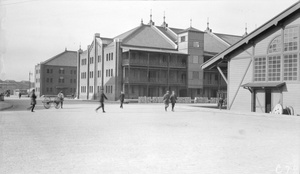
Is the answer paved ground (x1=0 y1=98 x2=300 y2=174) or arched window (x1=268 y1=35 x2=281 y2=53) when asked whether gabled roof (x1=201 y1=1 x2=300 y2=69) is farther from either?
paved ground (x1=0 y1=98 x2=300 y2=174)

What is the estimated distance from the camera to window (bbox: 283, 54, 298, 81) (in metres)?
23.3

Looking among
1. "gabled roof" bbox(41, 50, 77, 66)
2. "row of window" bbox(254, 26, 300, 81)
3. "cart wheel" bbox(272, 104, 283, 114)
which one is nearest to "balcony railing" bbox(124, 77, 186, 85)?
"row of window" bbox(254, 26, 300, 81)

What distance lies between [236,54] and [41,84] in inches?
2727

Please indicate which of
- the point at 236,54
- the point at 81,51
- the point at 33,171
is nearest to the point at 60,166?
the point at 33,171

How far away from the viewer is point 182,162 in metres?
7.22

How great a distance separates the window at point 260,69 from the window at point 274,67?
554 millimetres

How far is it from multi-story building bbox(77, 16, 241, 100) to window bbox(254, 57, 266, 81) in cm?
2801

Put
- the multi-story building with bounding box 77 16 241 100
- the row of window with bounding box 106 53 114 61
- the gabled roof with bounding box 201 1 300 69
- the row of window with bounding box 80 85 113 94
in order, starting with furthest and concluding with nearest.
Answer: the row of window with bounding box 106 53 114 61, the row of window with bounding box 80 85 113 94, the multi-story building with bounding box 77 16 241 100, the gabled roof with bounding box 201 1 300 69

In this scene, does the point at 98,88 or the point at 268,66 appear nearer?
the point at 268,66

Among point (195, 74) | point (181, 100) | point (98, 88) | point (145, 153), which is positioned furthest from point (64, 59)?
point (145, 153)

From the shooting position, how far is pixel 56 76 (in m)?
89.1

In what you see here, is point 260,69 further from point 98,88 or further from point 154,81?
point 98,88

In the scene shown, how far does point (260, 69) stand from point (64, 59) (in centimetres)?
7404

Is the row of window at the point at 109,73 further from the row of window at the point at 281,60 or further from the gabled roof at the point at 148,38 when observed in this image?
the row of window at the point at 281,60
